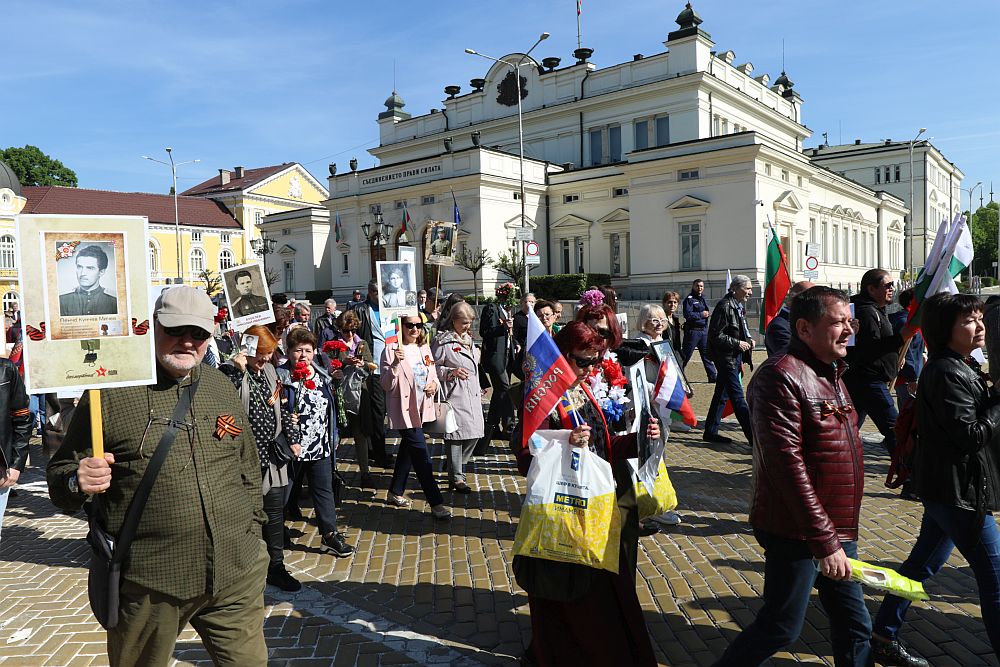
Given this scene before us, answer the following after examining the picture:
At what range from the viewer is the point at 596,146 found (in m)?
44.8

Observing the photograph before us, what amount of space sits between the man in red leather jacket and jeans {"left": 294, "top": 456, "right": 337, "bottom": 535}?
3432 mm

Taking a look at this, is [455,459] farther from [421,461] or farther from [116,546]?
[116,546]

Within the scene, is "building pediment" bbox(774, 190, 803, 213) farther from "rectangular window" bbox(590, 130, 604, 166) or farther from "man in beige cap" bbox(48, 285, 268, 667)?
"man in beige cap" bbox(48, 285, 268, 667)

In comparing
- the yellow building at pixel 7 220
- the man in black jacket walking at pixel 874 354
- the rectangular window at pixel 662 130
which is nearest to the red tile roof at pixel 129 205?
the yellow building at pixel 7 220

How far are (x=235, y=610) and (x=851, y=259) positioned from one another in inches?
1985

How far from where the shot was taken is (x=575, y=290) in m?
34.8

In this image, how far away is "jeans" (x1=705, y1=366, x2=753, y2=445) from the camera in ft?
27.2

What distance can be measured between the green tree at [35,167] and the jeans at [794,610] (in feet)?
255

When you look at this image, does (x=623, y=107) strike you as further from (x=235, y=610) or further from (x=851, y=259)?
(x=235, y=610)

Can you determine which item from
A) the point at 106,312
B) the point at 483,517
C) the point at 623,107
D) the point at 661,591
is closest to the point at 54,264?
the point at 106,312

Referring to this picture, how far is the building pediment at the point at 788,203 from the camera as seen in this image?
3278 centimetres

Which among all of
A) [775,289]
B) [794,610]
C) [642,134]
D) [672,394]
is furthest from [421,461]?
[642,134]

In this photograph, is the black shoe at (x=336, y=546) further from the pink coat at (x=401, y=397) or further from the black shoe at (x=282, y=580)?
the pink coat at (x=401, y=397)

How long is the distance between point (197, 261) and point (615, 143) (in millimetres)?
40164
